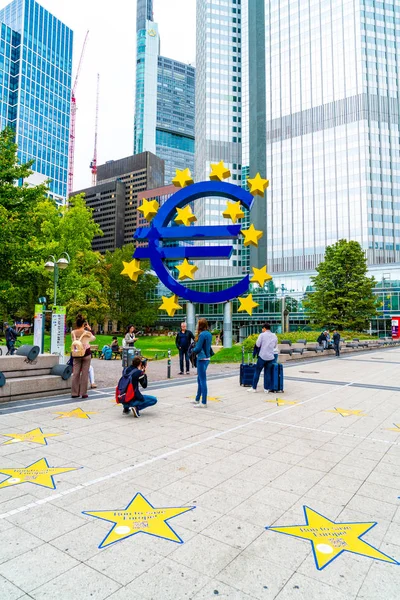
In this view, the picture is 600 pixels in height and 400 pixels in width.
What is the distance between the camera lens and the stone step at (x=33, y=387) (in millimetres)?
9281

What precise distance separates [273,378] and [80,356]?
5.65 meters

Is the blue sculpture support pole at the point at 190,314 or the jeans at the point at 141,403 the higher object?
the blue sculpture support pole at the point at 190,314

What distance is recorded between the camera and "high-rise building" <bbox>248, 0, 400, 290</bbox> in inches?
3509

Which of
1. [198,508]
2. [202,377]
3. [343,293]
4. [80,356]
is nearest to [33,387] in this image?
[80,356]

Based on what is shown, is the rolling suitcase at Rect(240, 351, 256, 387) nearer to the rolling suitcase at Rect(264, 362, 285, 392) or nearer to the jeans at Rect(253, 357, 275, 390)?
the jeans at Rect(253, 357, 275, 390)

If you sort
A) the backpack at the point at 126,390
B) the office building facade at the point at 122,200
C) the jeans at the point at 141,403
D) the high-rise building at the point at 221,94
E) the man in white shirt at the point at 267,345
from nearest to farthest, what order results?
the backpack at the point at 126,390 < the jeans at the point at 141,403 < the man in white shirt at the point at 267,345 < the high-rise building at the point at 221,94 < the office building facade at the point at 122,200

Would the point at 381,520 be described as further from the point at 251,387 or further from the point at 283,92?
the point at 283,92

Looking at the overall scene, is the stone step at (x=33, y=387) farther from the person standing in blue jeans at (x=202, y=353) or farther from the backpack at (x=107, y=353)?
the backpack at (x=107, y=353)

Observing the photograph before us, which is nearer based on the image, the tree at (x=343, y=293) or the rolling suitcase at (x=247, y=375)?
the rolling suitcase at (x=247, y=375)

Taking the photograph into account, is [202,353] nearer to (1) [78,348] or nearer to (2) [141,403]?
(2) [141,403]

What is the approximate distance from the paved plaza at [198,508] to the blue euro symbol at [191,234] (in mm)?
18373

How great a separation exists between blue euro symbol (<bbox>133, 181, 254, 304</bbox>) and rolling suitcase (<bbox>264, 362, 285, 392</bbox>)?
1428cm

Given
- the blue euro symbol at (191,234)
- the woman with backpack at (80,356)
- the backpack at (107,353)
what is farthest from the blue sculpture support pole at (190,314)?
the woman with backpack at (80,356)

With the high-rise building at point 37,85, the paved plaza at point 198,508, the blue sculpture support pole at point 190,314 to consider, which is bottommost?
the paved plaza at point 198,508
